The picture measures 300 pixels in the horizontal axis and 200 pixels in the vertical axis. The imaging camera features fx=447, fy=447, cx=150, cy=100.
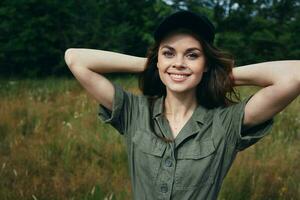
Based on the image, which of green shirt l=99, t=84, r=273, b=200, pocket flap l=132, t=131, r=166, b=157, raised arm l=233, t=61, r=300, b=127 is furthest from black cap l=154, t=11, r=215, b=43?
pocket flap l=132, t=131, r=166, b=157

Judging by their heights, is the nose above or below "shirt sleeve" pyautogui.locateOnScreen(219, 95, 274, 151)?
above

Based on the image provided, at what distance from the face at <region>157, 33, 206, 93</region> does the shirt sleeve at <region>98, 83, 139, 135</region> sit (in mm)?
246

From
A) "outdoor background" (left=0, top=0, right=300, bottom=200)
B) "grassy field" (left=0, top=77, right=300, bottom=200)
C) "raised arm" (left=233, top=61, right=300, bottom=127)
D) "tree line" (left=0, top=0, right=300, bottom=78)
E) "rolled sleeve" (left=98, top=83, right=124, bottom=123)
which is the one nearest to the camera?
"raised arm" (left=233, top=61, right=300, bottom=127)

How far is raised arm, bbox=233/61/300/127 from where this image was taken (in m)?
2.11

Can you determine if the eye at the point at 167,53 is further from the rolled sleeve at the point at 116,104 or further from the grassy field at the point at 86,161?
the grassy field at the point at 86,161

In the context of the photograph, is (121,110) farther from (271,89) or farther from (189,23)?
(271,89)

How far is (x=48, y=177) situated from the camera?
4.23 meters

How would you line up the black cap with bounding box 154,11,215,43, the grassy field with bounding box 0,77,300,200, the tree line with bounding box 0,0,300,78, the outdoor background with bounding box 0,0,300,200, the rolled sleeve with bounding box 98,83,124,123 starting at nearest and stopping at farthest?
the black cap with bounding box 154,11,215,43
the rolled sleeve with bounding box 98,83,124,123
the grassy field with bounding box 0,77,300,200
the outdoor background with bounding box 0,0,300,200
the tree line with bounding box 0,0,300,78

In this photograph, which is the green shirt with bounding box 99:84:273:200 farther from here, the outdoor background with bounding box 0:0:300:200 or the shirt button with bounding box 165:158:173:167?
A: the outdoor background with bounding box 0:0:300:200

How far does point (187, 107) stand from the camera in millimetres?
2395

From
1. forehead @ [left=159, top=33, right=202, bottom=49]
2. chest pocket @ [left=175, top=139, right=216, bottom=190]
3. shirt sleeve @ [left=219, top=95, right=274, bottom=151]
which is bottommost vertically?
chest pocket @ [left=175, top=139, right=216, bottom=190]

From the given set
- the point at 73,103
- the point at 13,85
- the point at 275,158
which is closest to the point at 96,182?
the point at 275,158

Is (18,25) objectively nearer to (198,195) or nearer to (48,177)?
(48,177)

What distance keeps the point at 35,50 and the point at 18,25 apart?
1088mm
